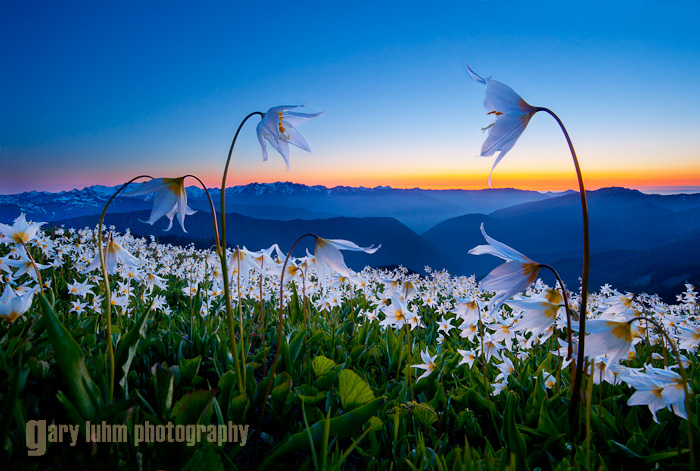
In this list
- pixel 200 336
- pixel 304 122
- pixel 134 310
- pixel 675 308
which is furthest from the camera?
pixel 675 308

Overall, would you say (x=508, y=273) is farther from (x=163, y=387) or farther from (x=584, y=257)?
(x=163, y=387)

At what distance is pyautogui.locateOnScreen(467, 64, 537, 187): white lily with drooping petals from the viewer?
1.40m

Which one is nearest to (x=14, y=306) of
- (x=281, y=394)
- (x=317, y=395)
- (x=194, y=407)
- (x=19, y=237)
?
(x=19, y=237)

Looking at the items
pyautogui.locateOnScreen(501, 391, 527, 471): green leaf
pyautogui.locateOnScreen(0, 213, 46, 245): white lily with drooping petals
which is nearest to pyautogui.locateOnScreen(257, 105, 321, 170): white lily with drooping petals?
pyautogui.locateOnScreen(501, 391, 527, 471): green leaf

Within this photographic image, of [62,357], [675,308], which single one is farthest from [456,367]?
[675,308]

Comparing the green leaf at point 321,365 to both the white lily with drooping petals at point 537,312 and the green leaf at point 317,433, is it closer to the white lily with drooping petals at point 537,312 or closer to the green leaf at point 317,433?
the green leaf at point 317,433

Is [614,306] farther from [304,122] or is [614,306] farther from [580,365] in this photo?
[304,122]

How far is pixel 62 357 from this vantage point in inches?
57.3

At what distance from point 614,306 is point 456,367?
1.16m

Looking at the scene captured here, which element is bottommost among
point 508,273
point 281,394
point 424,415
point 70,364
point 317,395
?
point 424,415

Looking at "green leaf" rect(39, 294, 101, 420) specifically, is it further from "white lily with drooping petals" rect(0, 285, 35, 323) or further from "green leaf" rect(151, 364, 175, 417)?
"white lily with drooping petals" rect(0, 285, 35, 323)

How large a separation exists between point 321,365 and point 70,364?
1276 mm

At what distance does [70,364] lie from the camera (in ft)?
4.80

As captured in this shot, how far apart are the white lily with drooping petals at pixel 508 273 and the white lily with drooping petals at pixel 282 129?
37.4 inches
